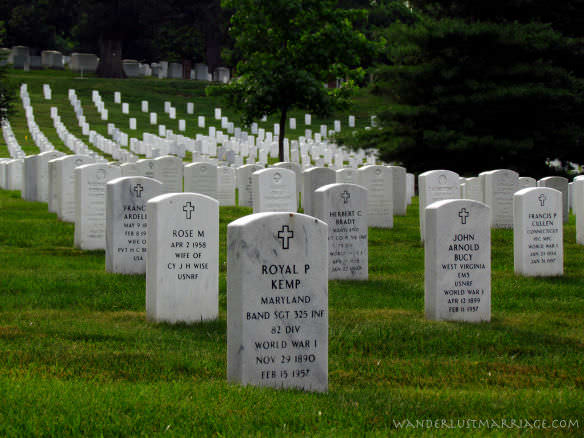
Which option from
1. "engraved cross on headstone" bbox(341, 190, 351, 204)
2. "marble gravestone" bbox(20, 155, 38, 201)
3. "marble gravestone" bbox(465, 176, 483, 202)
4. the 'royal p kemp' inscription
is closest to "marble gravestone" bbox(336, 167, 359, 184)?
"marble gravestone" bbox(465, 176, 483, 202)

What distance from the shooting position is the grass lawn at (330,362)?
17.5ft

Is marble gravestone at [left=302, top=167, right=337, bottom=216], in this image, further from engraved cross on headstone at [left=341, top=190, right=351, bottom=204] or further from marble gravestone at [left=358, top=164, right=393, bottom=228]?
engraved cross on headstone at [left=341, top=190, right=351, bottom=204]

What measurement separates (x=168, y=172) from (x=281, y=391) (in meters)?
14.4


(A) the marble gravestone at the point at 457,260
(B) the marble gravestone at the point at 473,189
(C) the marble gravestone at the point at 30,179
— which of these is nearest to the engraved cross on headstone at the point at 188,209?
(A) the marble gravestone at the point at 457,260

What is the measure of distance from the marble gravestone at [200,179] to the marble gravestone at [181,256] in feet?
34.5

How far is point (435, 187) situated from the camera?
16500 mm

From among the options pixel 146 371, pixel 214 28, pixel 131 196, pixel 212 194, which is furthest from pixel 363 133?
pixel 214 28

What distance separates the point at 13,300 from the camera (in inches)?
395

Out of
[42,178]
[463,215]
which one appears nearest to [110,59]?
[42,178]

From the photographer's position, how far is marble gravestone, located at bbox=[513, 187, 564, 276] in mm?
11828

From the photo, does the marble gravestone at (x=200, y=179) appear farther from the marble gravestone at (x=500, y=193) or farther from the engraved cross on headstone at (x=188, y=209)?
the engraved cross on headstone at (x=188, y=209)

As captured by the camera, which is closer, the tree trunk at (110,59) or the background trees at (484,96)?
Result: the background trees at (484,96)

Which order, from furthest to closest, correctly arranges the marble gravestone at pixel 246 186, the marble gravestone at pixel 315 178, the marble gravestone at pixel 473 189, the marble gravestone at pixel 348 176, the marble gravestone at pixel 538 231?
the marble gravestone at pixel 246 186 < the marble gravestone at pixel 473 189 < the marble gravestone at pixel 348 176 < the marble gravestone at pixel 315 178 < the marble gravestone at pixel 538 231

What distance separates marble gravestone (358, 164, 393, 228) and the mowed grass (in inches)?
204
